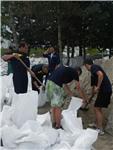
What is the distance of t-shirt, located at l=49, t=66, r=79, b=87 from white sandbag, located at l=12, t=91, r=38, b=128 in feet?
2.19

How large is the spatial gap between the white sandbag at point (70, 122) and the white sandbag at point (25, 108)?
1.52 ft

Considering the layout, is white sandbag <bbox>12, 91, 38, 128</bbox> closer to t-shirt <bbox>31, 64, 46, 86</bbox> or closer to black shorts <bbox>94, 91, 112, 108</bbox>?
black shorts <bbox>94, 91, 112, 108</bbox>

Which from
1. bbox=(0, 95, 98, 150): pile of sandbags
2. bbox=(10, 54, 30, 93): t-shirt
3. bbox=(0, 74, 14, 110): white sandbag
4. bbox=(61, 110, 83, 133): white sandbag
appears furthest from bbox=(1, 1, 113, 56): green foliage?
bbox=(0, 95, 98, 150): pile of sandbags

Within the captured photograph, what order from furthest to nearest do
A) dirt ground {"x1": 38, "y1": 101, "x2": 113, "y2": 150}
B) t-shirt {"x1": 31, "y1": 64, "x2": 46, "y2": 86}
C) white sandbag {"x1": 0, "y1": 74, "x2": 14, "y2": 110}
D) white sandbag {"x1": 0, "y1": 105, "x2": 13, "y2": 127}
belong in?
t-shirt {"x1": 31, "y1": 64, "x2": 46, "y2": 86}
white sandbag {"x1": 0, "y1": 74, "x2": 14, "y2": 110}
dirt ground {"x1": 38, "y1": 101, "x2": 113, "y2": 150}
white sandbag {"x1": 0, "y1": 105, "x2": 13, "y2": 127}

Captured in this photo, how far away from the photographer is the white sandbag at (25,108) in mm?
5723

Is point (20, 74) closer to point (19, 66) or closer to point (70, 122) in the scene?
point (19, 66)

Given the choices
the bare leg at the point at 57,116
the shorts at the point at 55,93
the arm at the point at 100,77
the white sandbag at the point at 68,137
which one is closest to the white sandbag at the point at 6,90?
the shorts at the point at 55,93

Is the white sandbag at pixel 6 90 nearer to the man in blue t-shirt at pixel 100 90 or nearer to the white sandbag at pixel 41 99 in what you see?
the white sandbag at pixel 41 99

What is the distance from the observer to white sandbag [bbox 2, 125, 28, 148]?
5172mm

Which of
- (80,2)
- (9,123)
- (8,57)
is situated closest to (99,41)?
(80,2)

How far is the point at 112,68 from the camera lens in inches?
329

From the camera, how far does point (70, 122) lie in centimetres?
590

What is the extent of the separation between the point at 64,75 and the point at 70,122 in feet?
2.58

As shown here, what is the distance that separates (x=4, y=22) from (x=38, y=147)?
48.7 ft
